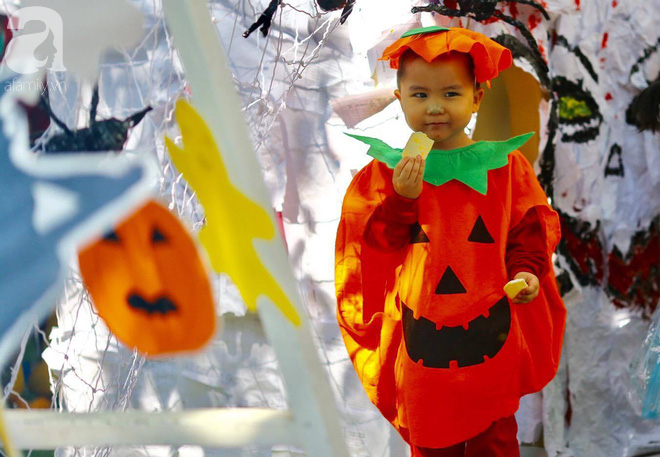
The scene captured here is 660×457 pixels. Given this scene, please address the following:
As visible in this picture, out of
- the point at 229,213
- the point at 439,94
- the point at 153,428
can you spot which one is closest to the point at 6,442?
the point at 153,428

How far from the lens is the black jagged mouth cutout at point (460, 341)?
3.40 ft

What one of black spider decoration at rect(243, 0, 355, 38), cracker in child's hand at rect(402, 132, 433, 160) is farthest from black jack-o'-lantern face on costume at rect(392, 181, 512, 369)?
black spider decoration at rect(243, 0, 355, 38)

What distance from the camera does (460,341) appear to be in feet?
3.40

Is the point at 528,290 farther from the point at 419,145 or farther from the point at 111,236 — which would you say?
the point at 111,236

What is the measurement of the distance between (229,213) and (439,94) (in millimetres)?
612

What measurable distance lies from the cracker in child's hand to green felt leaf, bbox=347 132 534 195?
0.28 feet

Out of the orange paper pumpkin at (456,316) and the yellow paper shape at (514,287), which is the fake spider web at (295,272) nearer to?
the orange paper pumpkin at (456,316)

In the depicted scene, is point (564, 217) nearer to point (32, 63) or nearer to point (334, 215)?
point (334, 215)

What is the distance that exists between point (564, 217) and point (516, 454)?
1.78ft

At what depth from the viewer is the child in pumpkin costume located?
40.8 inches

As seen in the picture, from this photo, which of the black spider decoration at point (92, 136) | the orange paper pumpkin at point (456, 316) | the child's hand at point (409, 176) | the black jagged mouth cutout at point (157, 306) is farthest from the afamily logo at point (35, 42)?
the orange paper pumpkin at point (456, 316)

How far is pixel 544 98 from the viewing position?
57.1 inches

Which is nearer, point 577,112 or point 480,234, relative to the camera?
point 480,234

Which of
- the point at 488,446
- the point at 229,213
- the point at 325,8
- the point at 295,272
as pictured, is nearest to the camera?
the point at 229,213
